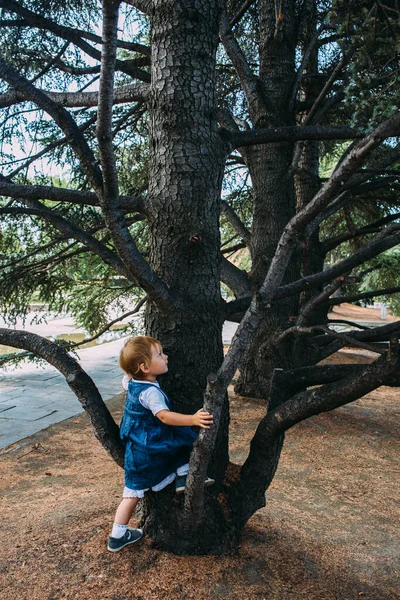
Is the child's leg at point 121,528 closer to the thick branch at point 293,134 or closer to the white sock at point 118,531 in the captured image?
the white sock at point 118,531

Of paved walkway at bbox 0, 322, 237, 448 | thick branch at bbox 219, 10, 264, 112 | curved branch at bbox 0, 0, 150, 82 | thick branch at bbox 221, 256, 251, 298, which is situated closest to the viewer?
curved branch at bbox 0, 0, 150, 82

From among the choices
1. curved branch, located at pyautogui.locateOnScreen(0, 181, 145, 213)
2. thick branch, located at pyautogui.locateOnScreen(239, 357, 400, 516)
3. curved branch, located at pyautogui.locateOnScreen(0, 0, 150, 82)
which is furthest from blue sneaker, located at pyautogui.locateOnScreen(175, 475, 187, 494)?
curved branch, located at pyautogui.locateOnScreen(0, 0, 150, 82)

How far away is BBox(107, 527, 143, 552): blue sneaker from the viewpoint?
275 cm

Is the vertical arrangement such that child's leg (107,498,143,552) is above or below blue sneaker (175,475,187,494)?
below

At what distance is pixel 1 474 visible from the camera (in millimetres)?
4875

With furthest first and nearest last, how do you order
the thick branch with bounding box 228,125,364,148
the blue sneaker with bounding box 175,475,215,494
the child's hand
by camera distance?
the thick branch with bounding box 228,125,364,148 → the blue sneaker with bounding box 175,475,215,494 → the child's hand

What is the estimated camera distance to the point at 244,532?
3.22 metres

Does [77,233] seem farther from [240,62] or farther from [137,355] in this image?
[240,62]

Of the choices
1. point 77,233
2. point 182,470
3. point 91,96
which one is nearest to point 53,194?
point 77,233

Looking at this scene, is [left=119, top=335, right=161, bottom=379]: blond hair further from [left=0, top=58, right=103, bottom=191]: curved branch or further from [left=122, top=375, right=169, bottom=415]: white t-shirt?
[left=0, top=58, right=103, bottom=191]: curved branch

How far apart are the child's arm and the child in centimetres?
11

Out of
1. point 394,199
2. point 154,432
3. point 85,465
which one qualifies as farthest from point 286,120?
point 154,432

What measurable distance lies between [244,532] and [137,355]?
136cm

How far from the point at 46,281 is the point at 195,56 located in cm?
398
